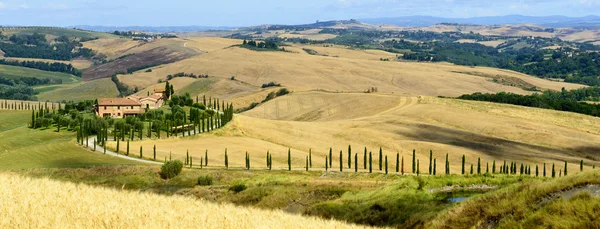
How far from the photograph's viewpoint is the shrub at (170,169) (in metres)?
73.3

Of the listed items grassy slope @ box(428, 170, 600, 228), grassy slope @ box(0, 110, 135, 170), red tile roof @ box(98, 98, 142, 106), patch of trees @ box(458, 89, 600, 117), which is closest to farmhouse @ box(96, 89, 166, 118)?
red tile roof @ box(98, 98, 142, 106)

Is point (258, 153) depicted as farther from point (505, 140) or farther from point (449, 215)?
point (449, 215)

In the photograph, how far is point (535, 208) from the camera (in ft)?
71.7

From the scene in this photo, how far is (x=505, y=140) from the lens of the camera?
115062mm

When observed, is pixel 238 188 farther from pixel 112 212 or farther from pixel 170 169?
pixel 112 212

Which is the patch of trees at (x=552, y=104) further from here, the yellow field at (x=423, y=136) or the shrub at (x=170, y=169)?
the shrub at (x=170, y=169)

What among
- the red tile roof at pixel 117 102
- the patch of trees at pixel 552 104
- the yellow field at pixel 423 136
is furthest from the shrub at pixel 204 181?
the patch of trees at pixel 552 104

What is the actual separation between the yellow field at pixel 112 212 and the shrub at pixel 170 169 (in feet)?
161

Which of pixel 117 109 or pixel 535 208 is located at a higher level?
pixel 535 208

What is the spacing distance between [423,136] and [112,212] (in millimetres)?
103349

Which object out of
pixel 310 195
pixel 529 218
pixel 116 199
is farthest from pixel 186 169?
pixel 529 218

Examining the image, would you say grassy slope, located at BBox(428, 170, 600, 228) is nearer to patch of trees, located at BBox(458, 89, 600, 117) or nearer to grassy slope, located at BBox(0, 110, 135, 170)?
grassy slope, located at BBox(0, 110, 135, 170)

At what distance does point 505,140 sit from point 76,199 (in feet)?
337

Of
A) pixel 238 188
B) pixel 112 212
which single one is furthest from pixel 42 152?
pixel 112 212
